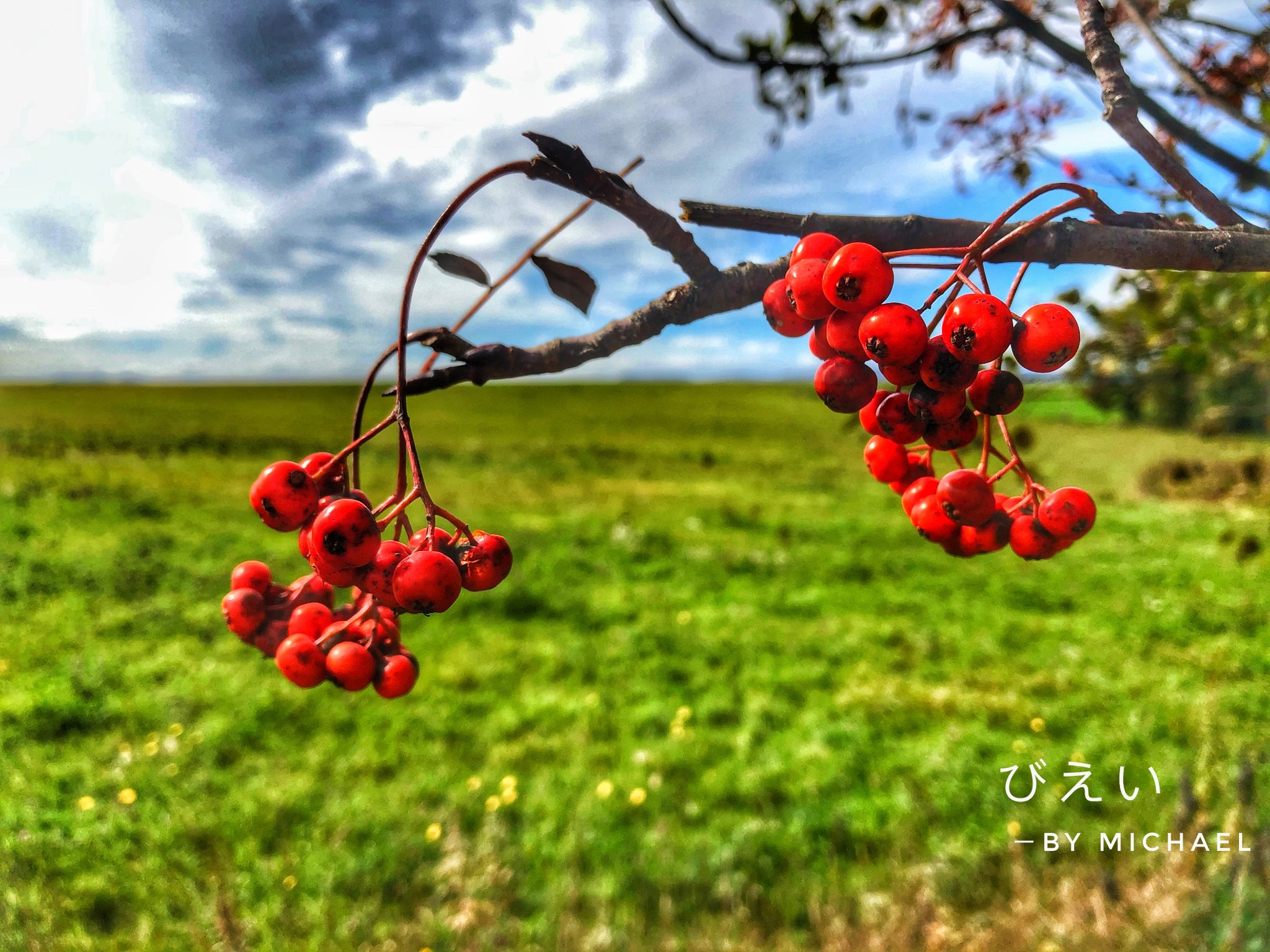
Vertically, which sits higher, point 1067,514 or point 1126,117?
point 1126,117

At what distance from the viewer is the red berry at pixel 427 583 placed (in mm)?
878

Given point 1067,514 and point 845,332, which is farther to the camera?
point 1067,514

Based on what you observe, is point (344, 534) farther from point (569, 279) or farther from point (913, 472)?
point (913, 472)

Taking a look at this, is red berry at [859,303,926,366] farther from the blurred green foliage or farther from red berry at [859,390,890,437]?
the blurred green foliage

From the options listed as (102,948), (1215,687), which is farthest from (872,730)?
(102,948)

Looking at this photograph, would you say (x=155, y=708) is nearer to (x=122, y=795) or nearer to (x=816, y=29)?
(x=122, y=795)

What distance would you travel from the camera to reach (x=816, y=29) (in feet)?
7.57

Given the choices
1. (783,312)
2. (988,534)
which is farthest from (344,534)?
(988,534)

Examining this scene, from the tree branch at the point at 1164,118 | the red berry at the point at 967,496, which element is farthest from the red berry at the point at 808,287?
the tree branch at the point at 1164,118

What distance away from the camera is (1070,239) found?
0.79 metres

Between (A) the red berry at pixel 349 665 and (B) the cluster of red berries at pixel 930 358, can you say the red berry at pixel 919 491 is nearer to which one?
(B) the cluster of red berries at pixel 930 358

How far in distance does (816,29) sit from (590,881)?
4472 mm

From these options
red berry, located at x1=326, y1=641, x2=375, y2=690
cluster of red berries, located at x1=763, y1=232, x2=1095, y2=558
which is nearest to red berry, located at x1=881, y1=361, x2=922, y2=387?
cluster of red berries, located at x1=763, y1=232, x2=1095, y2=558

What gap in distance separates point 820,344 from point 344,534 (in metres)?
0.64
